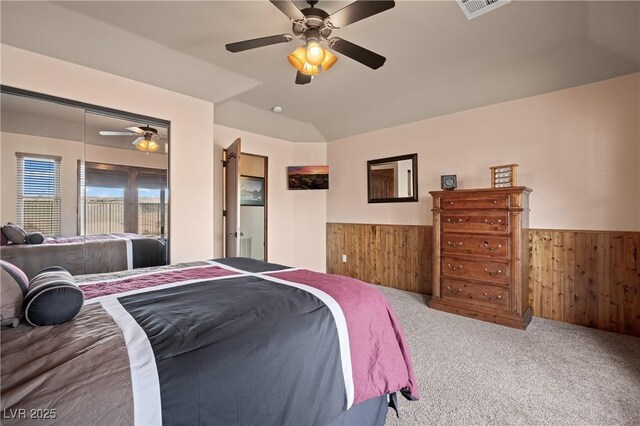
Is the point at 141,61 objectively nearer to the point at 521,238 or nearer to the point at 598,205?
the point at 521,238

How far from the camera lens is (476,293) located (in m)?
3.19

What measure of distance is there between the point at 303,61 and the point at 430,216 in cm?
284

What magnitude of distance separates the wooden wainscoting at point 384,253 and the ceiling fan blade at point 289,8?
3.23 metres

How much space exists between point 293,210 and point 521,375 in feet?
13.2

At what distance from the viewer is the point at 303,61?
2305 millimetres

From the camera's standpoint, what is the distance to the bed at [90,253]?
2418 millimetres

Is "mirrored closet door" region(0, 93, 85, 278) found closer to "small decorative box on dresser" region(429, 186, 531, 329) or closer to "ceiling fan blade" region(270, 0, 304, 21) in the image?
"ceiling fan blade" region(270, 0, 304, 21)

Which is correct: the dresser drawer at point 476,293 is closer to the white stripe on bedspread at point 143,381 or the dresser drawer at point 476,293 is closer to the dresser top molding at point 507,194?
the dresser top molding at point 507,194

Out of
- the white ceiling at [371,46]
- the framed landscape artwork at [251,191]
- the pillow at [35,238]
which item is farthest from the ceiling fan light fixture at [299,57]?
the framed landscape artwork at [251,191]

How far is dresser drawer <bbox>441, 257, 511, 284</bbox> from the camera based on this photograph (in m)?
3.04

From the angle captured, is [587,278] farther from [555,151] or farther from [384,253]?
[384,253]

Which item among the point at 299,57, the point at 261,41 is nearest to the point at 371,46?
the point at 299,57

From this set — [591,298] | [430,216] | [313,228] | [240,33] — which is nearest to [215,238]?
[313,228]

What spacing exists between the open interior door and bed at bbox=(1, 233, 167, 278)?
0.83 metres
